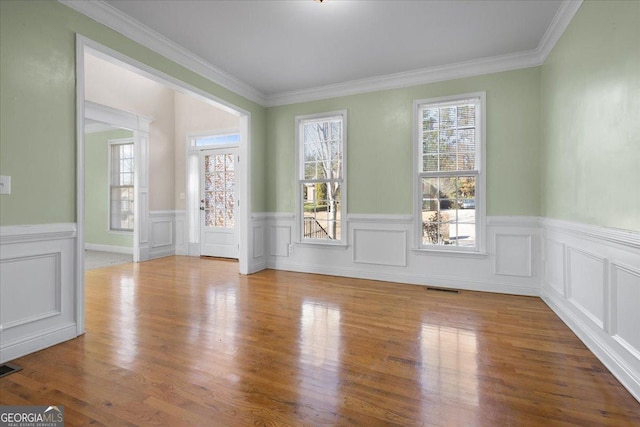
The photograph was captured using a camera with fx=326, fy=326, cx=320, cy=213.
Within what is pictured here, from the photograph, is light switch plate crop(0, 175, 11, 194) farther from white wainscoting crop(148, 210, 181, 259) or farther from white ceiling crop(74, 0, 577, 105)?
white wainscoting crop(148, 210, 181, 259)

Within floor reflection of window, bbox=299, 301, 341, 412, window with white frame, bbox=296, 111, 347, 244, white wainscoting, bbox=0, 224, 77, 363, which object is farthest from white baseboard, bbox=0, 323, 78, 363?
window with white frame, bbox=296, 111, 347, 244

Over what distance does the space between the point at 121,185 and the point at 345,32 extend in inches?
235

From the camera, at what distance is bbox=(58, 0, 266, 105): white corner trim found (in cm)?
280

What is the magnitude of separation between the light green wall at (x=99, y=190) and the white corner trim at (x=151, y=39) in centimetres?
394

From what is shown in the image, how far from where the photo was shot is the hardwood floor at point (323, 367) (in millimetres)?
1713

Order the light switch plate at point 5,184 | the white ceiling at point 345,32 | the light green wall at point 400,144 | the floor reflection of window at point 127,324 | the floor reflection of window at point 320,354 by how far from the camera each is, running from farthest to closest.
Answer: the light green wall at point 400,144, the white ceiling at point 345,32, the floor reflection of window at point 127,324, the light switch plate at point 5,184, the floor reflection of window at point 320,354

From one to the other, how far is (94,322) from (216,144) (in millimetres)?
4233

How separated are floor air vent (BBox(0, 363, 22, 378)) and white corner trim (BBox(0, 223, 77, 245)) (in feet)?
2.71

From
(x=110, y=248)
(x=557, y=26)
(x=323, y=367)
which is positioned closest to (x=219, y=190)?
(x=110, y=248)

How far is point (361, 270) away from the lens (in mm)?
4738

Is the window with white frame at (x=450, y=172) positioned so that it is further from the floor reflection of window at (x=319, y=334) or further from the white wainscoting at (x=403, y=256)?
the floor reflection of window at (x=319, y=334)
